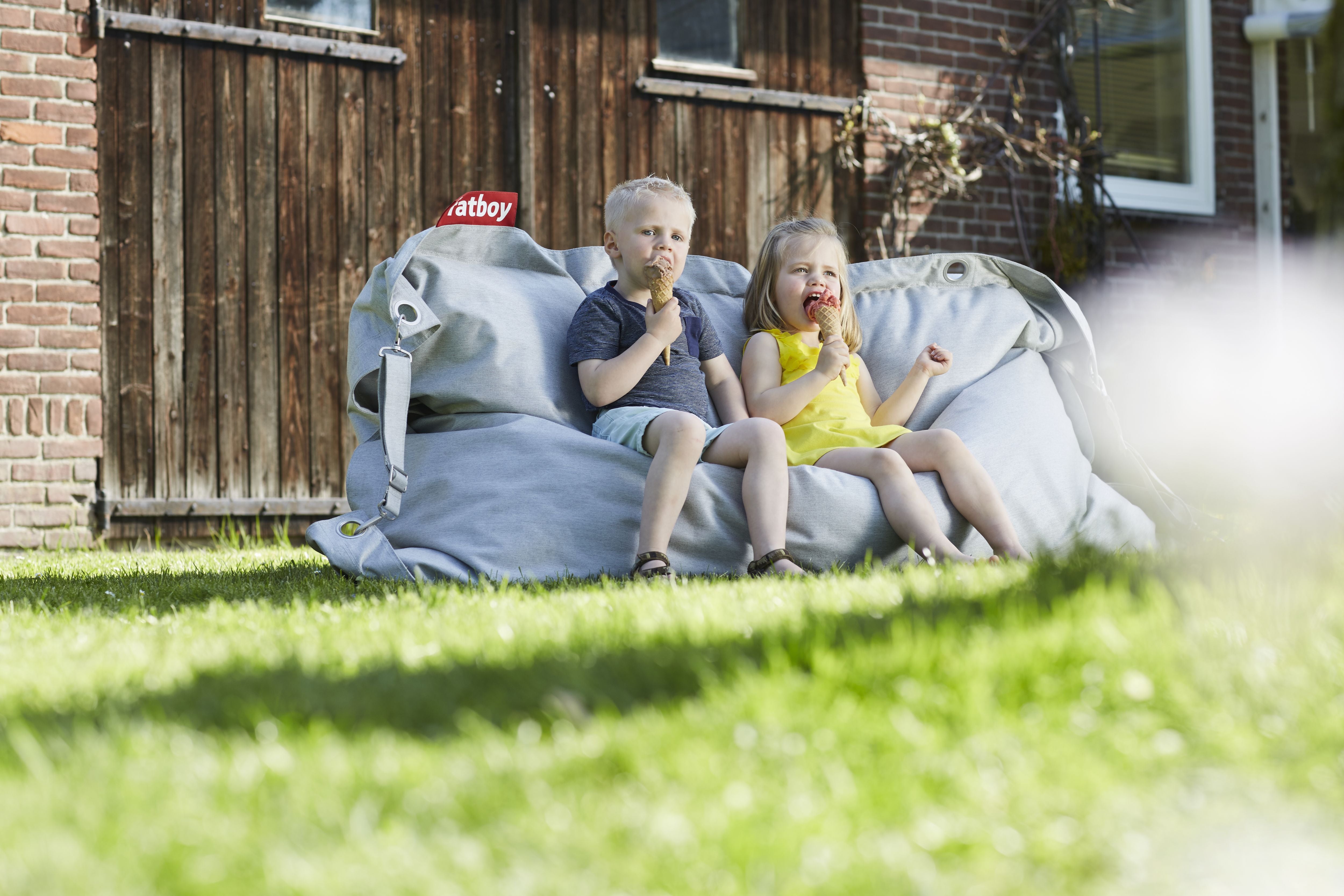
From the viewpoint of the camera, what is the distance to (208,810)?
Result: 1193mm

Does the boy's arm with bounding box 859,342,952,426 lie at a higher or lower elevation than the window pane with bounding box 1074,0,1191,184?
lower

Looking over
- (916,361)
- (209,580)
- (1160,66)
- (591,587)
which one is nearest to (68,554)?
(209,580)

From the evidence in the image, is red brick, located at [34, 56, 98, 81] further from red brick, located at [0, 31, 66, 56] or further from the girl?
the girl

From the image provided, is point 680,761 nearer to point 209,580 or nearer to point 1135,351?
point 209,580

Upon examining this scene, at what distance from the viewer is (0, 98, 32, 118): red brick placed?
5.07 meters

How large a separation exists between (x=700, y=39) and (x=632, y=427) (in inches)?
151

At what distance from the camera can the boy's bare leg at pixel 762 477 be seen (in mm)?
3104

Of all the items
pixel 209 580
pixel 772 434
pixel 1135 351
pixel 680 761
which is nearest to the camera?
pixel 680 761

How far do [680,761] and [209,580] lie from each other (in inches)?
103

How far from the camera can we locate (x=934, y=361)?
12.2 feet

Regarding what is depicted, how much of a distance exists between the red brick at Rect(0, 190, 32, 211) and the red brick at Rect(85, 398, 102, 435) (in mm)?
811

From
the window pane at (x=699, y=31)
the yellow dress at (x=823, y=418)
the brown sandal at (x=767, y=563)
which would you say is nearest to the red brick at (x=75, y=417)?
the yellow dress at (x=823, y=418)

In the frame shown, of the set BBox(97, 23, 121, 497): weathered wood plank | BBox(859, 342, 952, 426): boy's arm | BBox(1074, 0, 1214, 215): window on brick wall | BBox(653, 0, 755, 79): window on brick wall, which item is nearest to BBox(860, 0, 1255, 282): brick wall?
BBox(1074, 0, 1214, 215): window on brick wall

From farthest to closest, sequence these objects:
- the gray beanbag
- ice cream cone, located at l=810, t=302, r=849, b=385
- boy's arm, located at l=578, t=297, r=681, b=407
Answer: ice cream cone, located at l=810, t=302, r=849, b=385 → boy's arm, located at l=578, t=297, r=681, b=407 → the gray beanbag
